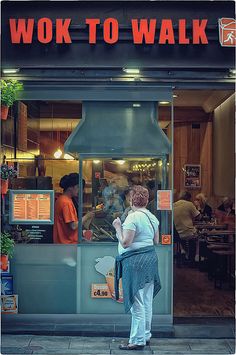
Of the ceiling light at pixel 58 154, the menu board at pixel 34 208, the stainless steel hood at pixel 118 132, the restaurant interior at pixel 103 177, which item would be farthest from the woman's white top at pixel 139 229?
the ceiling light at pixel 58 154

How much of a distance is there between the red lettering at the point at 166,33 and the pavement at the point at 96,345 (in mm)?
3720

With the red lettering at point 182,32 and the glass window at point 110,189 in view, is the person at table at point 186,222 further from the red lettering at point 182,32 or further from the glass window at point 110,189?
the red lettering at point 182,32

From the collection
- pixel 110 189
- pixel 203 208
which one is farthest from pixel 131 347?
pixel 203 208

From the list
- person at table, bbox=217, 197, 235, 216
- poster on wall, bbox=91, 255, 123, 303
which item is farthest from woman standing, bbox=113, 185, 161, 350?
person at table, bbox=217, 197, 235, 216

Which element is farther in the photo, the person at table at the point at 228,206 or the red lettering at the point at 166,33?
the person at table at the point at 228,206

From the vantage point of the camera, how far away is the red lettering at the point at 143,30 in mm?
6988

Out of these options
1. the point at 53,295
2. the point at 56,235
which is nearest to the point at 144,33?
the point at 56,235

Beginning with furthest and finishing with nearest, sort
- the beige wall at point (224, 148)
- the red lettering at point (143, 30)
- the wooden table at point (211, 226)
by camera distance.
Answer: the beige wall at point (224, 148)
the wooden table at point (211, 226)
the red lettering at point (143, 30)

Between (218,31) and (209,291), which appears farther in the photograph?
(209,291)

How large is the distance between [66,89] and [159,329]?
3.32 m

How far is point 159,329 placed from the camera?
7098 mm

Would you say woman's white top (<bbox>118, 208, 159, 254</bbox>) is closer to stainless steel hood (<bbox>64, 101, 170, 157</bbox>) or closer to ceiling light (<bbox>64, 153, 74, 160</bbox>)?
stainless steel hood (<bbox>64, 101, 170, 157</bbox>)

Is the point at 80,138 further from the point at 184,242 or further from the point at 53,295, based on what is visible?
A: the point at 184,242

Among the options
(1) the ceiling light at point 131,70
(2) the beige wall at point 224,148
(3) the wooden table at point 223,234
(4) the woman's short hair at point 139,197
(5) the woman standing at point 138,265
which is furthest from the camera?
(2) the beige wall at point 224,148
